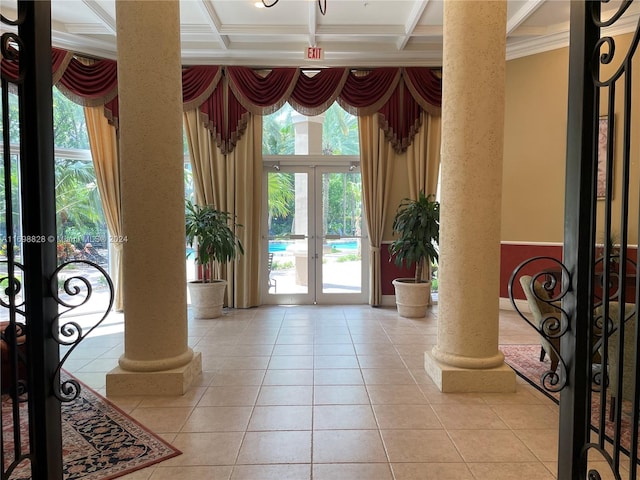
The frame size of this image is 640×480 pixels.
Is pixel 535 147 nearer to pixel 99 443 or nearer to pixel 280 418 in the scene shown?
pixel 280 418

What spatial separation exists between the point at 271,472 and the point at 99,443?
43.8 inches

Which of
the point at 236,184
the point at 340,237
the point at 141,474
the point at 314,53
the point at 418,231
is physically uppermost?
the point at 314,53

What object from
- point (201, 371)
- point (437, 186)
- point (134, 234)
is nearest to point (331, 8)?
point (437, 186)

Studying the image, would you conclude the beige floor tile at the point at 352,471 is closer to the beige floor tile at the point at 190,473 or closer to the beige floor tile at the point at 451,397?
the beige floor tile at the point at 190,473

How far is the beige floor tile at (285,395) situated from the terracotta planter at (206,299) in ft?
8.85

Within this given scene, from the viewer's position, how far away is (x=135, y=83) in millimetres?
3160

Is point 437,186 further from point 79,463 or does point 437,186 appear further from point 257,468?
point 79,463

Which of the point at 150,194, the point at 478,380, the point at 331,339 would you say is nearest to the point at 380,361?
the point at 331,339

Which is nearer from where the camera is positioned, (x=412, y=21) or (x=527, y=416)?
(x=527, y=416)

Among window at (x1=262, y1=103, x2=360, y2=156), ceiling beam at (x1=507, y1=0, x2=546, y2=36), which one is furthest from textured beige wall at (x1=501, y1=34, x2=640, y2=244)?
window at (x1=262, y1=103, x2=360, y2=156)

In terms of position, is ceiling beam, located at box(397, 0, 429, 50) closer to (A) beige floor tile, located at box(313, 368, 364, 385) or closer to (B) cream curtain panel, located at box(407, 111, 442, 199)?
(B) cream curtain panel, located at box(407, 111, 442, 199)

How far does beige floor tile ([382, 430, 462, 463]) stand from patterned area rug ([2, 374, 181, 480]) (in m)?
1.25

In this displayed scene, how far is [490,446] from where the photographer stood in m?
2.54

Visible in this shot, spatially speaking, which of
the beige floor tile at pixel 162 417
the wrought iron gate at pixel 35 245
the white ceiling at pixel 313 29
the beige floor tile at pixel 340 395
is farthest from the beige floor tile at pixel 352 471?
the white ceiling at pixel 313 29
